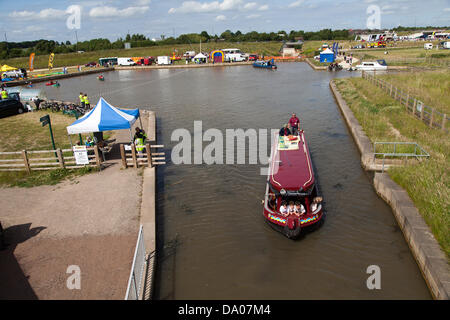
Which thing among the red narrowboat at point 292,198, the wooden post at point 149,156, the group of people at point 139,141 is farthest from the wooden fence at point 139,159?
the red narrowboat at point 292,198

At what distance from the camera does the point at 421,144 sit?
17.2 meters

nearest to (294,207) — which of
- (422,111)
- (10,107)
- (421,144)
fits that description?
(421,144)

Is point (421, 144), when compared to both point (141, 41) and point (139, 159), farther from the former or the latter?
point (141, 41)

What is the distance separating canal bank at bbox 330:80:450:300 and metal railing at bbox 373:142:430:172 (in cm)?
66

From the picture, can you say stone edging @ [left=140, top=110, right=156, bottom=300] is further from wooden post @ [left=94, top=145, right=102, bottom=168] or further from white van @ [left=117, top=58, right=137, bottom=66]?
white van @ [left=117, top=58, right=137, bottom=66]

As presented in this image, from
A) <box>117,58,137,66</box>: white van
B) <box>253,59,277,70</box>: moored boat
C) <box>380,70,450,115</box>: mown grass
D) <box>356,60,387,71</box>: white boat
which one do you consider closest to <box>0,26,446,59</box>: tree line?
<box>117,58,137,66</box>: white van

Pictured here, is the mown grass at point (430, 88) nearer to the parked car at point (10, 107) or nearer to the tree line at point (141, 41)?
the parked car at point (10, 107)

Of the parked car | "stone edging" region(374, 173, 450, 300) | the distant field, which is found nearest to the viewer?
"stone edging" region(374, 173, 450, 300)

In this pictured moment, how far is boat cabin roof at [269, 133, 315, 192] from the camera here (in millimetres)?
11492

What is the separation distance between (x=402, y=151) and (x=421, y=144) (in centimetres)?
161
